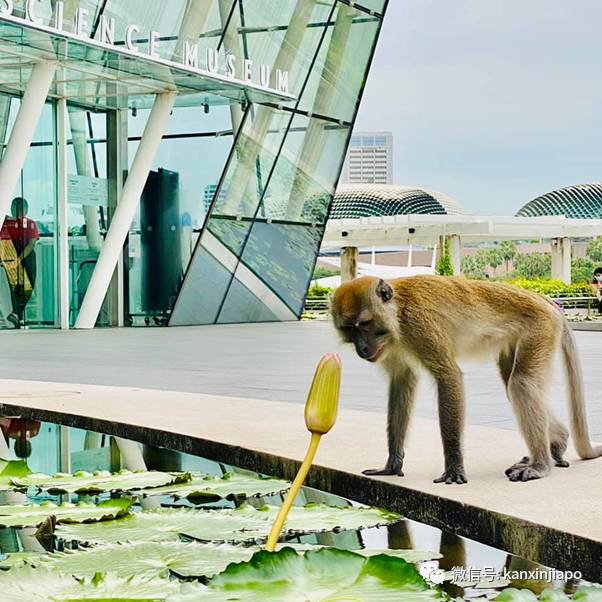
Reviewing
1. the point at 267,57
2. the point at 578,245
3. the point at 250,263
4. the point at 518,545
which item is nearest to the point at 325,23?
the point at 267,57

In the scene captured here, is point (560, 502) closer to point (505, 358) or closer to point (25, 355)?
point (505, 358)

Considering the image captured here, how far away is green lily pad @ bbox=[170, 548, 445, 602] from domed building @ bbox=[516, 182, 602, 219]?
162 meters

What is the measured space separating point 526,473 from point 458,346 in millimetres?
624

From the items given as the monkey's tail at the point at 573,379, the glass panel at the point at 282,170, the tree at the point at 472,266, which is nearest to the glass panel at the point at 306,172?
the glass panel at the point at 282,170

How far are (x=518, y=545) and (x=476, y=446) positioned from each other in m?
2.00

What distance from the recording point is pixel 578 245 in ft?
497

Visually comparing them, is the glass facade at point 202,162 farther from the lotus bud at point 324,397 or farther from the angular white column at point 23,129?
the lotus bud at point 324,397

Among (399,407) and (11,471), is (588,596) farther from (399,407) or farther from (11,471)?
(11,471)

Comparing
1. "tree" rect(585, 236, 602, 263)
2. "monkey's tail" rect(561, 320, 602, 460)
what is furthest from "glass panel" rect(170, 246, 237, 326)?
"tree" rect(585, 236, 602, 263)

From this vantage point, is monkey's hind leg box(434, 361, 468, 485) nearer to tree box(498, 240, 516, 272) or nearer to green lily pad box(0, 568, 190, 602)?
green lily pad box(0, 568, 190, 602)

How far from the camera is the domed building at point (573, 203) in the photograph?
16138cm

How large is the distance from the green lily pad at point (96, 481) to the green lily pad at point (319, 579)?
8.54ft

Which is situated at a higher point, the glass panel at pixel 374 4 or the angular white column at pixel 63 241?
the glass panel at pixel 374 4

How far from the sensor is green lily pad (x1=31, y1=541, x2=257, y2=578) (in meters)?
2.75
